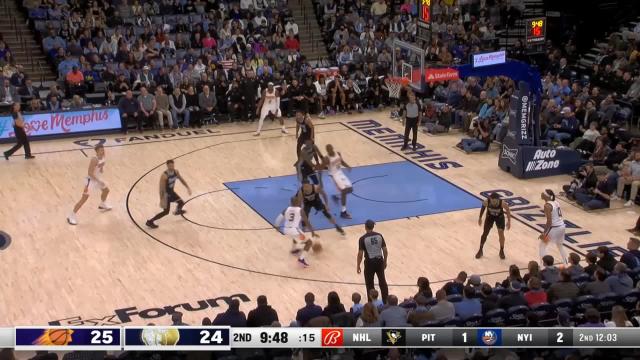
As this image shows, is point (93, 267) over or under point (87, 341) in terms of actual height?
under

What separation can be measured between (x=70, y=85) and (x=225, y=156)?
20.5 ft

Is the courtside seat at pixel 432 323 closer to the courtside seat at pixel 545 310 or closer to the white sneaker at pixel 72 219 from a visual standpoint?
the courtside seat at pixel 545 310

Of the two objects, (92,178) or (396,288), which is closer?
(396,288)

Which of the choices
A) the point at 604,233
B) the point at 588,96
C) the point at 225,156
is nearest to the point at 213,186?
the point at 225,156

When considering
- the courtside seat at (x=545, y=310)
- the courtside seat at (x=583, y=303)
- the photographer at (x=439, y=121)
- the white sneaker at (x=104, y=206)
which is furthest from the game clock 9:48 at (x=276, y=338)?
the photographer at (x=439, y=121)

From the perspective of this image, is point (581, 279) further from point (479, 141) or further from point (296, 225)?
point (479, 141)

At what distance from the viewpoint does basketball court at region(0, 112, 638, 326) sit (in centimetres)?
1680

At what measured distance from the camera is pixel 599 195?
68.3 ft

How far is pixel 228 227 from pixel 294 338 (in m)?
7.86

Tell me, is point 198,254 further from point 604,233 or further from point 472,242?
point 604,233

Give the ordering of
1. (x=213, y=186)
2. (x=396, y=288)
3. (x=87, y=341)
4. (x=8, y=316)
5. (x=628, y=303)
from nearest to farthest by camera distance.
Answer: (x=87, y=341), (x=628, y=303), (x=8, y=316), (x=396, y=288), (x=213, y=186)

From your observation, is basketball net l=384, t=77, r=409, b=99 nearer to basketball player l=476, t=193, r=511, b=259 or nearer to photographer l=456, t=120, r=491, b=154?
photographer l=456, t=120, r=491, b=154

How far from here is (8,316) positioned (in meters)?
15.8

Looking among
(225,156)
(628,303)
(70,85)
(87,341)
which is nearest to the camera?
(87,341)
